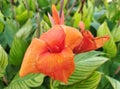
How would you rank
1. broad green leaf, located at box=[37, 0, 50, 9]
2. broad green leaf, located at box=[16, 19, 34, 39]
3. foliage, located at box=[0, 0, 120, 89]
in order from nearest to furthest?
1. foliage, located at box=[0, 0, 120, 89]
2. broad green leaf, located at box=[16, 19, 34, 39]
3. broad green leaf, located at box=[37, 0, 50, 9]

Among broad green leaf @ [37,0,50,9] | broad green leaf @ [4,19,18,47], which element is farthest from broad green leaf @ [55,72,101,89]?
broad green leaf @ [37,0,50,9]

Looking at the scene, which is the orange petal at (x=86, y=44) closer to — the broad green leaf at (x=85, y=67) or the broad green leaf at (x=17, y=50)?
the broad green leaf at (x=85, y=67)

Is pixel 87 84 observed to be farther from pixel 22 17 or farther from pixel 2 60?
pixel 22 17

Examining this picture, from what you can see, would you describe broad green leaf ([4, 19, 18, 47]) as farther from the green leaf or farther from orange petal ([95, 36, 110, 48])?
orange petal ([95, 36, 110, 48])

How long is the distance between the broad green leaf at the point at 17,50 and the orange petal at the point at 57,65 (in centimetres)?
29

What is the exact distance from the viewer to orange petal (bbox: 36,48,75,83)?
577mm

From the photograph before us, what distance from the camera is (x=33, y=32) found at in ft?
3.25

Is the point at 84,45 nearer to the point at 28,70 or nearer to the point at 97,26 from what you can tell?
the point at 28,70

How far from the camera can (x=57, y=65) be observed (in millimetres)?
575

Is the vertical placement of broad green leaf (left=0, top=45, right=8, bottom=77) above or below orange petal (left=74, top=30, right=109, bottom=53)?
below

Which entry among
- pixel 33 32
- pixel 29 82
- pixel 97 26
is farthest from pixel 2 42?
pixel 97 26

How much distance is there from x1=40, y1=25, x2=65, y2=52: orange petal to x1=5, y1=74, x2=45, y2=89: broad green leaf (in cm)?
21

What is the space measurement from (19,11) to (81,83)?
511 millimetres

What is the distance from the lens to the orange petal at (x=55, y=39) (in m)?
0.59
